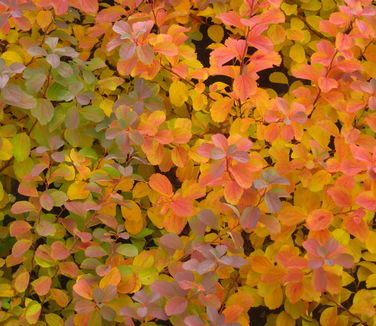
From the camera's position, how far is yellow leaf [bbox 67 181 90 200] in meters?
1.50

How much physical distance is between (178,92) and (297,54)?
41cm

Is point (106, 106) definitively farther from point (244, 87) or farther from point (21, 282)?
point (21, 282)

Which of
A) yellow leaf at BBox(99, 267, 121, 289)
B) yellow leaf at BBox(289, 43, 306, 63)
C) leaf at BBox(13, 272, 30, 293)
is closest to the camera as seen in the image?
yellow leaf at BBox(99, 267, 121, 289)

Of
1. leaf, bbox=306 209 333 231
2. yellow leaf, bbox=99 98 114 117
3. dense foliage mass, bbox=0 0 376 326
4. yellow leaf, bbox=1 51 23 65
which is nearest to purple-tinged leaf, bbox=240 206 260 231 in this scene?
dense foliage mass, bbox=0 0 376 326

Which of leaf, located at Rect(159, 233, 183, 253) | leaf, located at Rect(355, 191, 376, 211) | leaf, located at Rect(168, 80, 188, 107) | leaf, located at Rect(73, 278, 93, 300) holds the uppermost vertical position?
leaf, located at Rect(355, 191, 376, 211)

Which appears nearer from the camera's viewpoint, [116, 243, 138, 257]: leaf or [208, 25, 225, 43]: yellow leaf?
[116, 243, 138, 257]: leaf

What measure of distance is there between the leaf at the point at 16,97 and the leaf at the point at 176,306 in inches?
22.6

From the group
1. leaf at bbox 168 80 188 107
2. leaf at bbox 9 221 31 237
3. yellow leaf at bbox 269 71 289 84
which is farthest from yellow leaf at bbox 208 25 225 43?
leaf at bbox 9 221 31 237

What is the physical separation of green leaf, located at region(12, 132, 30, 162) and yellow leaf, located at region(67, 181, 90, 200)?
0.15m

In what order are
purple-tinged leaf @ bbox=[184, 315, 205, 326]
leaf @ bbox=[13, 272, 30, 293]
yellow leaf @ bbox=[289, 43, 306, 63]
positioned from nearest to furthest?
purple-tinged leaf @ bbox=[184, 315, 205, 326], leaf @ bbox=[13, 272, 30, 293], yellow leaf @ bbox=[289, 43, 306, 63]

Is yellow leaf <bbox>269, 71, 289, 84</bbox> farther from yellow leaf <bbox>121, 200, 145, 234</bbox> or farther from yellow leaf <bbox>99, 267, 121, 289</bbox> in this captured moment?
yellow leaf <bbox>99, 267, 121, 289</bbox>

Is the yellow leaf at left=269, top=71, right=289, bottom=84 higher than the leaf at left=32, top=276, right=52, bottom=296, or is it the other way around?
the yellow leaf at left=269, top=71, right=289, bottom=84

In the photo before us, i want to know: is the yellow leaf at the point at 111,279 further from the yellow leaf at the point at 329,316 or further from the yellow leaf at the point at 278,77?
the yellow leaf at the point at 278,77

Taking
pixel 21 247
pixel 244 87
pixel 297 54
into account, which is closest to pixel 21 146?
pixel 21 247
